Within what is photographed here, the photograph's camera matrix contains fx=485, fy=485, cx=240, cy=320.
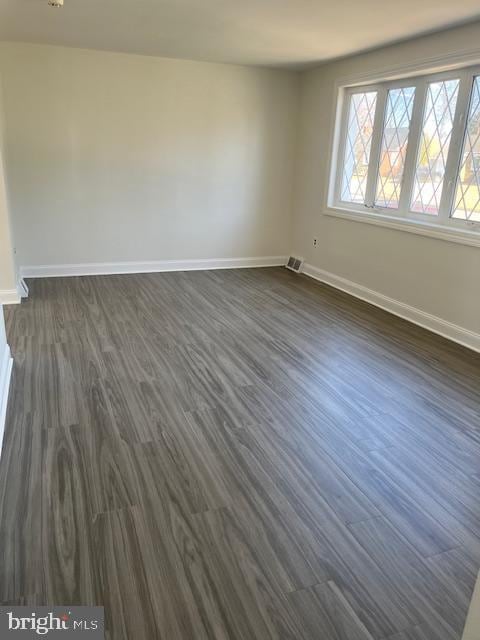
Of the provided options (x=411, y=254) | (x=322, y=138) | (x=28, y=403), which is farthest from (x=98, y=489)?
(x=322, y=138)

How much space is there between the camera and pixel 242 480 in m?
2.19

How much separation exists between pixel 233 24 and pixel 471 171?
224 cm

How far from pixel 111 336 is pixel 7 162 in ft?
8.41

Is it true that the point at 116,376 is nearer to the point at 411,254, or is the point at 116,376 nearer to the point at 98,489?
the point at 98,489

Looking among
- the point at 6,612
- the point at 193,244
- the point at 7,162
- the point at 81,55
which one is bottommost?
the point at 6,612

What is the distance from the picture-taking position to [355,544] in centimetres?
185

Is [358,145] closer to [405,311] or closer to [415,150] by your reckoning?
[415,150]

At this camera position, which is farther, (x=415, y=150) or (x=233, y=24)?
(x=415, y=150)

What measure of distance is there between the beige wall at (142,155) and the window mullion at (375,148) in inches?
61.8

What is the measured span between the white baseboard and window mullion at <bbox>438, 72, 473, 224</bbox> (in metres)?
0.86

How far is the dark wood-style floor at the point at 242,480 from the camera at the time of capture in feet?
5.23

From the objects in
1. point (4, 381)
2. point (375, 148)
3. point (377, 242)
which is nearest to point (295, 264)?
point (377, 242)

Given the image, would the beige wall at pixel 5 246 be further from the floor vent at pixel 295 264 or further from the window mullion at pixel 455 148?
the window mullion at pixel 455 148

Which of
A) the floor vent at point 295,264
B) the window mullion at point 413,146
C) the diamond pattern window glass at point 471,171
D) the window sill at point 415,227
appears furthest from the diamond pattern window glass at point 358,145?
the diamond pattern window glass at point 471,171
